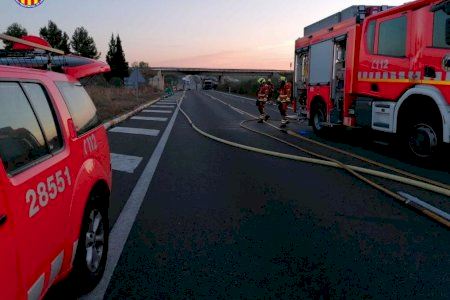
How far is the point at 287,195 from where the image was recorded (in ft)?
19.2

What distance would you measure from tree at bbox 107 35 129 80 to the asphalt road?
116 m

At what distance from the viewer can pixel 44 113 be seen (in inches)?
110

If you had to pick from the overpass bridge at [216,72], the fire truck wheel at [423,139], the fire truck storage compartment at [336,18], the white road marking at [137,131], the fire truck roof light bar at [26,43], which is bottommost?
the white road marking at [137,131]

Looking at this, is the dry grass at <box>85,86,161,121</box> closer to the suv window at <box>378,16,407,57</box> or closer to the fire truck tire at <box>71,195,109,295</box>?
the suv window at <box>378,16,407,57</box>

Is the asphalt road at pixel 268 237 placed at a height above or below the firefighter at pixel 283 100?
below

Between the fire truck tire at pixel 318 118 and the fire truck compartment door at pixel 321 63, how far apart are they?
72 centimetres

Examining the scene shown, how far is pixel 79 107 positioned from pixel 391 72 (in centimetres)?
699

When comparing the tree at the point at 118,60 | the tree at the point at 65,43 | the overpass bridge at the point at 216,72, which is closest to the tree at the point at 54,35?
the tree at the point at 65,43

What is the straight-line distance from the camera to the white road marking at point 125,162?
7613 millimetres

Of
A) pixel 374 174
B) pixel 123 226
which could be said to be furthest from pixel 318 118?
pixel 123 226

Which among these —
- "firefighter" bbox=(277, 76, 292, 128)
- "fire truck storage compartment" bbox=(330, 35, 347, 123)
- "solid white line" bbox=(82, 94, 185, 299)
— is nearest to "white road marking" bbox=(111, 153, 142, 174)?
"solid white line" bbox=(82, 94, 185, 299)

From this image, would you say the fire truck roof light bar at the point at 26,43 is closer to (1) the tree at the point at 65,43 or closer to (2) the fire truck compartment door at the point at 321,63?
(2) the fire truck compartment door at the point at 321,63

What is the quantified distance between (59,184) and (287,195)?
3.76 meters

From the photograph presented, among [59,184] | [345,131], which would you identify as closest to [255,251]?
[59,184]
